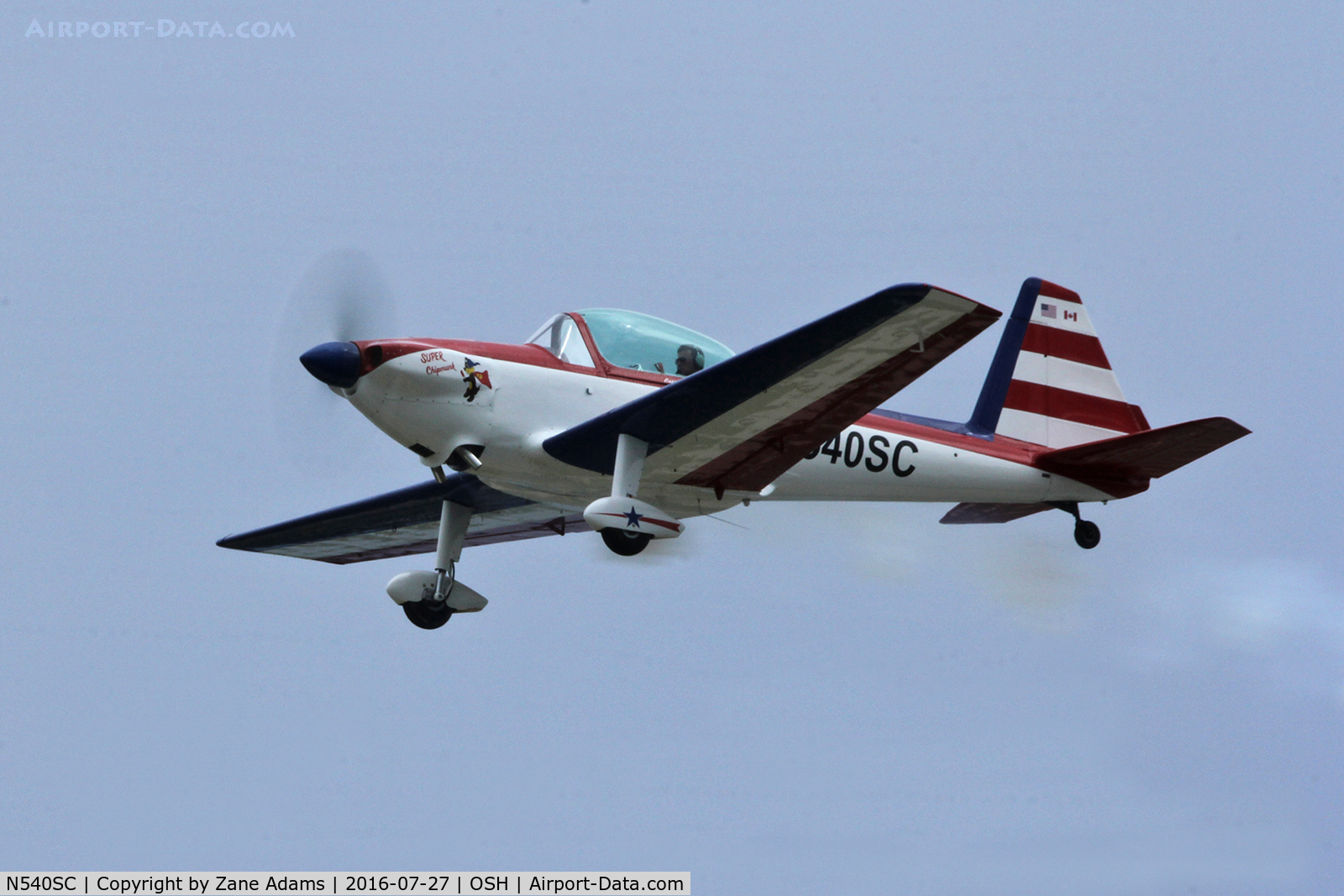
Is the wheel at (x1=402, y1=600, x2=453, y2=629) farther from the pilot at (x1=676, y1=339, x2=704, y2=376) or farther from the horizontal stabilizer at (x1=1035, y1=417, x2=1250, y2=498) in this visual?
the horizontal stabilizer at (x1=1035, y1=417, x2=1250, y2=498)

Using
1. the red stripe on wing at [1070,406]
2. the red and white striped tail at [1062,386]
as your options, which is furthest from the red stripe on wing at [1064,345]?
the red stripe on wing at [1070,406]

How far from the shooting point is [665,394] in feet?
46.7

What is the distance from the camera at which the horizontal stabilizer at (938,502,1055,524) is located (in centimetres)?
1734

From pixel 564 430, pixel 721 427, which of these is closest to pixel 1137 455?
pixel 721 427

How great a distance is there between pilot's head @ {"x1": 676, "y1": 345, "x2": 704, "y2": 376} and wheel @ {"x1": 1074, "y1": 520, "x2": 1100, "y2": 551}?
4.86 m

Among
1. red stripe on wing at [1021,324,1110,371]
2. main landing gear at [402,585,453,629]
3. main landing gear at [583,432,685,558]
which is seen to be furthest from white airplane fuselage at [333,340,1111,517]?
red stripe on wing at [1021,324,1110,371]

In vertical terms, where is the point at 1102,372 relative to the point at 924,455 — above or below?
above

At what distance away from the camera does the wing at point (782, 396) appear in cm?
1305

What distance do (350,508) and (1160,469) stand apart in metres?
9.13

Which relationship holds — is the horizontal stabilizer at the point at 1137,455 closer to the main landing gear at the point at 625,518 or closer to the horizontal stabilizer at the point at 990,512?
the horizontal stabilizer at the point at 990,512

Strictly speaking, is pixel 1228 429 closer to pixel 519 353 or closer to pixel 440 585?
pixel 519 353

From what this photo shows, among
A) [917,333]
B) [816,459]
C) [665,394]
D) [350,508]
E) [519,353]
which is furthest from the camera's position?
[350,508]

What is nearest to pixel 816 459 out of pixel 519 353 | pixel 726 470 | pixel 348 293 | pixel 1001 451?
pixel 726 470

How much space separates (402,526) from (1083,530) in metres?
7.91
